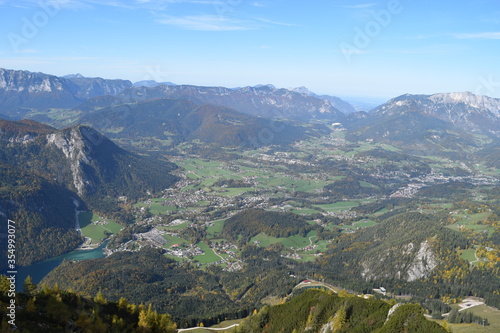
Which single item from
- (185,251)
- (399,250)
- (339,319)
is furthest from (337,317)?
(185,251)

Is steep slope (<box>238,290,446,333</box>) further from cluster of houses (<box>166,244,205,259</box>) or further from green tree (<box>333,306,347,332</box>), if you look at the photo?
cluster of houses (<box>166,244,205,259</box>)

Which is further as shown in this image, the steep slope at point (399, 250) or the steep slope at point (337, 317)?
the steep slope at point (399, 250)

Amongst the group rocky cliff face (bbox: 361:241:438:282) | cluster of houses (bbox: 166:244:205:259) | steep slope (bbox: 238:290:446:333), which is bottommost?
cluster of houses (bbox: 166:244:205:259)

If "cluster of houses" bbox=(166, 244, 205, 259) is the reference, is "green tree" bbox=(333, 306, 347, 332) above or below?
above

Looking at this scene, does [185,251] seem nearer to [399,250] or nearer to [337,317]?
[399,250]

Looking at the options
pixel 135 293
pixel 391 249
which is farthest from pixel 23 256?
pixel 391 249

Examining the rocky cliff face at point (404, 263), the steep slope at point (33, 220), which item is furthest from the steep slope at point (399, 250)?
the steep slope at point (33, 220)

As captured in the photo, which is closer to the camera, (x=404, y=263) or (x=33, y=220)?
(x=404, y=263)

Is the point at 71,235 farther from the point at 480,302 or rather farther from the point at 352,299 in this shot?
the point at 480,302

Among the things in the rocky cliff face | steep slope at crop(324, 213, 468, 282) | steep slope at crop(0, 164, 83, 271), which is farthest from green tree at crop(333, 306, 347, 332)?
steep slope at crop(0, 164, 83, 271)

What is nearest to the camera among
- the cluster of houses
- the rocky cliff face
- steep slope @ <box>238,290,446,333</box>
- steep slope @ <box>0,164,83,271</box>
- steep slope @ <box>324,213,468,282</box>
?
steep slope @ <box>238,290,446,333</box>

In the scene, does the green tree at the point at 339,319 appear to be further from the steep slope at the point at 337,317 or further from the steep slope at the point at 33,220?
the steep slope at the point at 33,220

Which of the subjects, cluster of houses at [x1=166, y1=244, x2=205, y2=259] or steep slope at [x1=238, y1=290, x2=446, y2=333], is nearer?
steep slope at [x1=238, y1=290, x2=446, y2=333]
